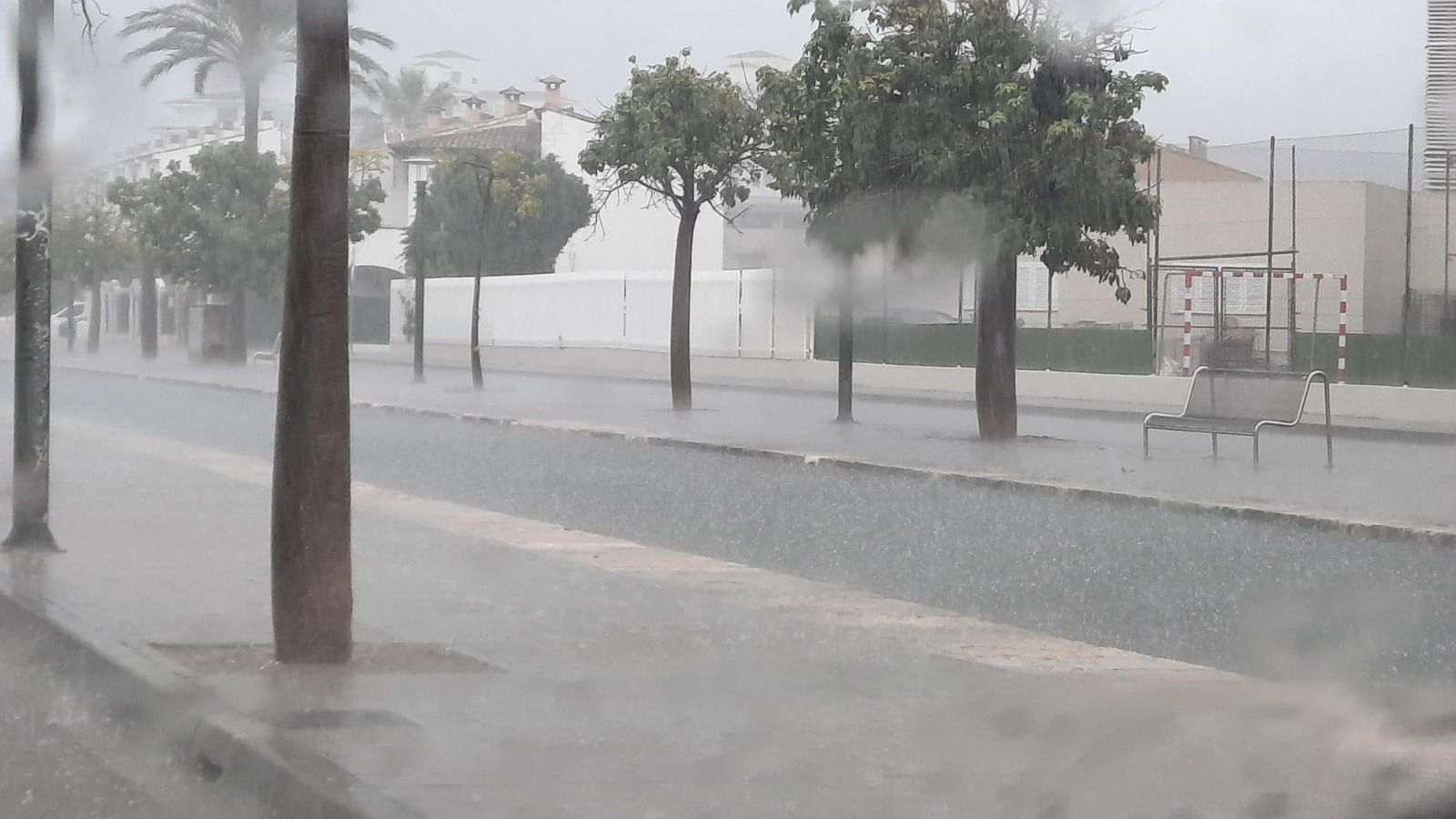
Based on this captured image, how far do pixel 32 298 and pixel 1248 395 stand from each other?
1171cm

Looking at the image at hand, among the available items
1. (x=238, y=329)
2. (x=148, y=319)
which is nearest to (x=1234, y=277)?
(x=238, y=329)

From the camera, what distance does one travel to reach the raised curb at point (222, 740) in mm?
5082

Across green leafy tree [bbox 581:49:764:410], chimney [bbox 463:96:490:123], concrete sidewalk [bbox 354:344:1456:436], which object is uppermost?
green leafy tree [bbox 581:49:764:410]

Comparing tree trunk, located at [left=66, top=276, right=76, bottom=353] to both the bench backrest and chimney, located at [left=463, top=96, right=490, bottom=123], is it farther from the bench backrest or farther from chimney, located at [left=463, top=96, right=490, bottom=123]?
the bench backrest

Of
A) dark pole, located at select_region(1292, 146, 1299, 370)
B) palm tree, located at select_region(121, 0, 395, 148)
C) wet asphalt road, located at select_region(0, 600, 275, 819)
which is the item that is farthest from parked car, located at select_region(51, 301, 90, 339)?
wet asphalt road, located at select_region(0, 600, 275, 819)

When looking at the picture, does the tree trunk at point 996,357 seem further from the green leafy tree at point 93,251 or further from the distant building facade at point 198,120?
the green leafy tree at point 93,251

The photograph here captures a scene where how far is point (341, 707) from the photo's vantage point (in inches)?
249

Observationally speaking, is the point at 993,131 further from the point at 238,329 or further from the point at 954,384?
the point at 238,329

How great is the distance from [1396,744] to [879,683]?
179 centimetres

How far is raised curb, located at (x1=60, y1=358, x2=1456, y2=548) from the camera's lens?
13000 mm

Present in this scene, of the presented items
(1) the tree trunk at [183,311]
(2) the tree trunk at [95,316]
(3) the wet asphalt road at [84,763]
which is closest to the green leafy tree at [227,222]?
(1) the tree trunk at [183,311]

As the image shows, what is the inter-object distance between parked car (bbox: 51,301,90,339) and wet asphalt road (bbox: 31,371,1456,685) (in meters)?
50.2

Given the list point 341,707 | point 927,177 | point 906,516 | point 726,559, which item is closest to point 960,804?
point 341,707

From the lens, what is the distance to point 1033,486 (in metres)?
16.0
